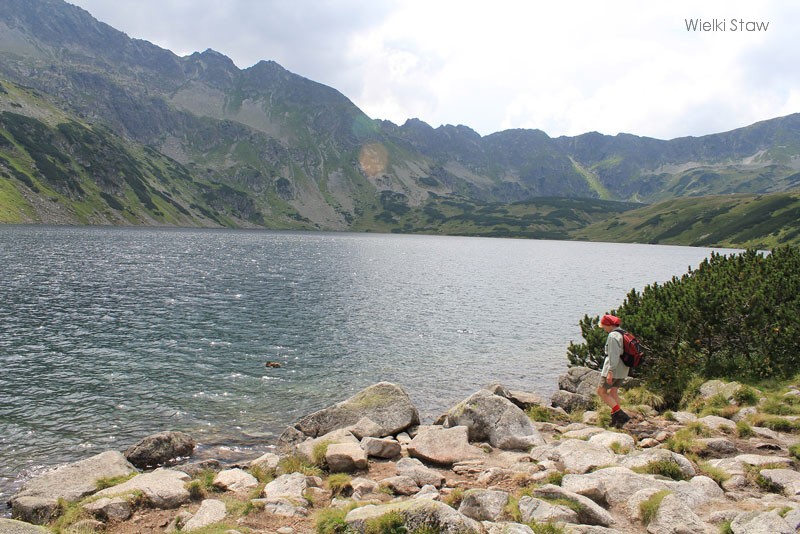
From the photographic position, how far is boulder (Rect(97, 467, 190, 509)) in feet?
46.8

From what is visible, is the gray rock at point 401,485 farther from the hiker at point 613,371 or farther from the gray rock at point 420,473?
the hiker at point 613,371

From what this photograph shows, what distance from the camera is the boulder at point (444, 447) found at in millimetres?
17453

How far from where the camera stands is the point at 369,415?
77.0 ft

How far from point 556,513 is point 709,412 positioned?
1433 centimetres

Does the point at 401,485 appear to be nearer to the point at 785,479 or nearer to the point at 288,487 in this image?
the point at 288,487

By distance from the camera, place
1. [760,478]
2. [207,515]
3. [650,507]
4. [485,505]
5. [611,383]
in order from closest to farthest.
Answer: [650,507]
[485,505]
[760,478]
[207,515]
[611,383]

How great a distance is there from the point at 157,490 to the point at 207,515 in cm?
280

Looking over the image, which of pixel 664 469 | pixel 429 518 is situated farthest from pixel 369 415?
pixel 664 469

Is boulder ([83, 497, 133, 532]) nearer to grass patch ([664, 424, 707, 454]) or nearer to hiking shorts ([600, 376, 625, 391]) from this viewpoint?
grass patch ([664, 424, 707, 454])

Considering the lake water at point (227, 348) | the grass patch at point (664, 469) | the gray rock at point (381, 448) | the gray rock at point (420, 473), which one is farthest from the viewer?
the lake water at point (227, 348)

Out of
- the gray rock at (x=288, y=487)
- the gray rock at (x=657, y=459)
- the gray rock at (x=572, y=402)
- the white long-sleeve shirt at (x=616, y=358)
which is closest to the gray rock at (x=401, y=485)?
the gray rock at (x=288, y=487)

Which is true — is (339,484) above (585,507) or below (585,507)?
below

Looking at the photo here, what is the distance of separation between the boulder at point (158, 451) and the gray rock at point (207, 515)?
Result: 7.81 m

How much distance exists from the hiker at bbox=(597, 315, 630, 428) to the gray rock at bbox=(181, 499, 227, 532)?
15652 millimetres
